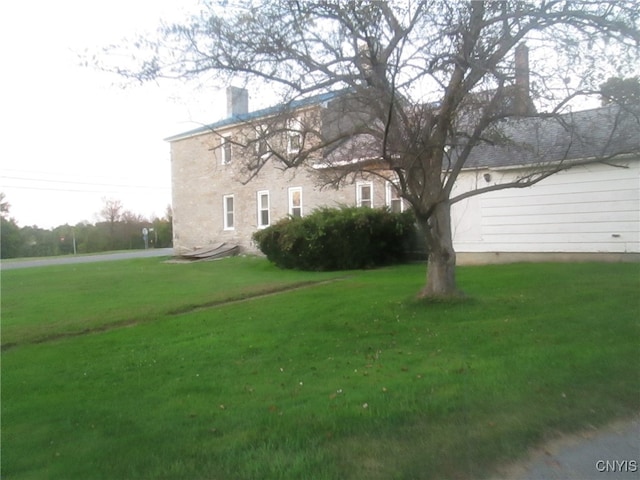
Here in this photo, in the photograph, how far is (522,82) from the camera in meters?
9.04

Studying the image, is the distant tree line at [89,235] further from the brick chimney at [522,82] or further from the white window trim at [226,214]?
the brick chimney at [522,82]

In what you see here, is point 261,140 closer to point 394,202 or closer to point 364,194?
point 394,202

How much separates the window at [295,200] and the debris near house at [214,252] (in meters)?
3.73

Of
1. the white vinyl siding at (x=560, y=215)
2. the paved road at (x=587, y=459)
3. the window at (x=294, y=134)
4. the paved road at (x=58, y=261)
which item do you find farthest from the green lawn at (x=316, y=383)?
the paved road at (x=58, y=261)

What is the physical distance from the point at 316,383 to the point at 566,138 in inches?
382

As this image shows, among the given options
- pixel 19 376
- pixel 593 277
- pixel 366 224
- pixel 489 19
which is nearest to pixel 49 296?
pixel 19 376

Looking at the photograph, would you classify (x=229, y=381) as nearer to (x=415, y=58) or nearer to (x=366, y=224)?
(x=415, y=58)

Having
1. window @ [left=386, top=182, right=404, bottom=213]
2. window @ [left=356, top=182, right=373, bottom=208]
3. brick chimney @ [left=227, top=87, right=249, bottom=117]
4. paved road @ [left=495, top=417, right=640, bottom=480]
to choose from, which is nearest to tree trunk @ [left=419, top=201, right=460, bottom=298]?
brick chimney @ [left=227, top=87, right=249, bottom=117]

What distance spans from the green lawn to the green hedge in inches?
242

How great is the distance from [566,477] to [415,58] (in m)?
6.44

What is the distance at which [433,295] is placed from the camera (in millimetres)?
10062

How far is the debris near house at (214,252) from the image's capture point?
2556 centimetres

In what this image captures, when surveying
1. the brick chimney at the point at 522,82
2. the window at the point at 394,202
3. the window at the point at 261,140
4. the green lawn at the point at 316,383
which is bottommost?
the green lawn at the point at 316,383

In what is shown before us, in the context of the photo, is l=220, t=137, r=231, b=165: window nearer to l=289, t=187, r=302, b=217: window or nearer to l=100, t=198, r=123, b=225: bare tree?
l=289, t=187, r=302, b=217: window
